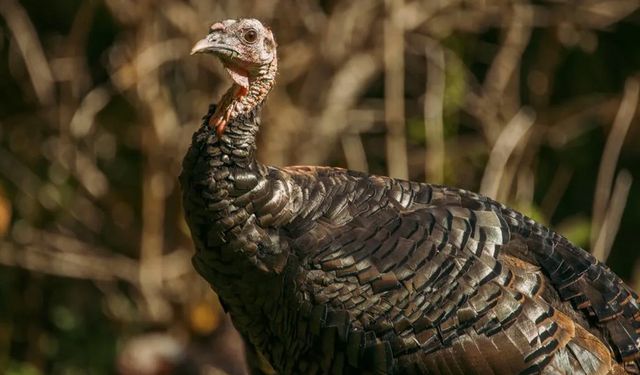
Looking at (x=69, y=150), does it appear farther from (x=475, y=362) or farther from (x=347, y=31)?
(x=475, y=362)

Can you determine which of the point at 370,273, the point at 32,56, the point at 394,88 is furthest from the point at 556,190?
the point at 370,273

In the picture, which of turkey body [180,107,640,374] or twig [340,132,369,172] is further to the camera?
twig [340,132,369,172]

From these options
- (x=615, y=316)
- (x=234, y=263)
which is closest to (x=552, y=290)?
(x=615, y=316)

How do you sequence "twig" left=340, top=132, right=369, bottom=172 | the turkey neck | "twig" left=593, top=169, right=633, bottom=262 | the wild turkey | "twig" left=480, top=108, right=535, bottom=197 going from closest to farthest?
the wild turkey → the turkey neck → "twig" left=593, top=169, right=633, bottom=262 → "twig" left=480, top=108, right=535, bottom=197 → "twig" left=340, top=132, right=369, bottom=172

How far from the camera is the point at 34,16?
808cm

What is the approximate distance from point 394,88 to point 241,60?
2.47 m

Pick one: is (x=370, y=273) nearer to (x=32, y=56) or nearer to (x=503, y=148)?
(x=503, y=148)

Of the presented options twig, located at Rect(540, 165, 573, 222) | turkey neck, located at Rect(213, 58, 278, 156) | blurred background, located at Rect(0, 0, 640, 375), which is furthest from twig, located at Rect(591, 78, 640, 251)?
turkey neck, located at Rect(213, 58, 278, 156)

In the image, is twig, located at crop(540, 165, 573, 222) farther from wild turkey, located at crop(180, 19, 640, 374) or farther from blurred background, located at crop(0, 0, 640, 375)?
wild turkey, located at crop(180, 19, 640, 374)

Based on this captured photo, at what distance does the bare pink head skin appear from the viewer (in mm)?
4160

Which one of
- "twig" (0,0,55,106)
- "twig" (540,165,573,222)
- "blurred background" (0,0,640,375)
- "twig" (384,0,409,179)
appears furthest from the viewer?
"twig" (540,165,573,222)

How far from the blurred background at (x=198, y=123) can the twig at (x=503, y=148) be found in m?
0.01

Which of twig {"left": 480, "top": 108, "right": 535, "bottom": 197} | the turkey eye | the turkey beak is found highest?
the turkey eye

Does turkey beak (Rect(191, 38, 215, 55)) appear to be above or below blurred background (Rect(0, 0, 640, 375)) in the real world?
above
